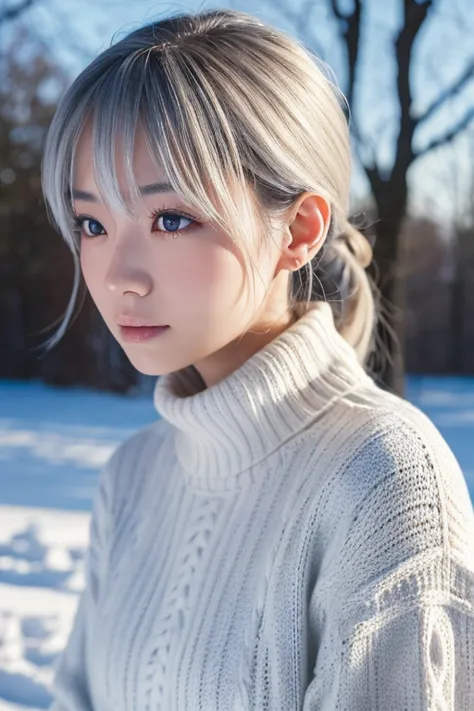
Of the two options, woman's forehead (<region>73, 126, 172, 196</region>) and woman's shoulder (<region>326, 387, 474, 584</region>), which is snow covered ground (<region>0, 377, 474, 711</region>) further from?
woman's forehead (<region>73, 126, 172, 196</region>)

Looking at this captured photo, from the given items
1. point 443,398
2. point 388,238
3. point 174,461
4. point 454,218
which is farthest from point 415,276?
point 174,461

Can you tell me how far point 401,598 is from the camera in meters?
0.82

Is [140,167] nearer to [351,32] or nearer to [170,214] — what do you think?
[170,214]

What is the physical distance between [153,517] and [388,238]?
145 centimetres

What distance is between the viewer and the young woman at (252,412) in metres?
0.83

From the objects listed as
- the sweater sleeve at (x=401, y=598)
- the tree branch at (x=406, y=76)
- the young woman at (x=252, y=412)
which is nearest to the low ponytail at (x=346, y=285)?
the young woman at (x=252, y=412)

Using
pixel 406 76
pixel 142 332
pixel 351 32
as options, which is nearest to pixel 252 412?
pixel 142 332

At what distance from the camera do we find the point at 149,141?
91 centimetres

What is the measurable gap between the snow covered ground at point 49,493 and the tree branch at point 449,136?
4.45 ft

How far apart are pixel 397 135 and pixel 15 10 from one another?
1851 millimetres

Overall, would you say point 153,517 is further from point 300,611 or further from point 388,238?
point 388,238

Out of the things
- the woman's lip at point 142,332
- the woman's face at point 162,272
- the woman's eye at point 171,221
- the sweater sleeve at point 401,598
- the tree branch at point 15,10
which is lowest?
the sweater sleeve at point 401,598

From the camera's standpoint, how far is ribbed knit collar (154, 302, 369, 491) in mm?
1054

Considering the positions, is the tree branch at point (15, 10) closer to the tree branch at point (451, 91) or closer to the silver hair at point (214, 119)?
the tree branch at point (451, 91)
